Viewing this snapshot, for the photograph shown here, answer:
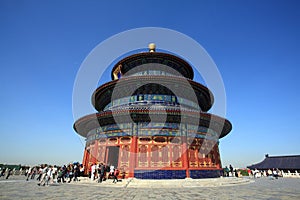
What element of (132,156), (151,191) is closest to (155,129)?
(132,156)

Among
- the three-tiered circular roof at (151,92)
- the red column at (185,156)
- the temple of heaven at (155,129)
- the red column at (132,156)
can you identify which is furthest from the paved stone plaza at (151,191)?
the three-tiered circular roof at (151,92)

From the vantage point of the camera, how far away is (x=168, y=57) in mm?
23859

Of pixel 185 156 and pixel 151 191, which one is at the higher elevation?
pixel 185 156

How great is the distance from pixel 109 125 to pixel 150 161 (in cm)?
564

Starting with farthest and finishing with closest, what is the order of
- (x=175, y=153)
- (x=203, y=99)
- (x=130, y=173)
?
(x=203, y=99) < (x=175, y=153) < (x=130, y=173)

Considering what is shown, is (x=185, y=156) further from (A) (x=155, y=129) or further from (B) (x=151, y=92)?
(B) (x=151, y=92)

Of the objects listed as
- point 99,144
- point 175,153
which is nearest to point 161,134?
point 175,153

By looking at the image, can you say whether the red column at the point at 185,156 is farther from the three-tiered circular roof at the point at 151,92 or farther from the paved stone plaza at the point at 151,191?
the paved stone plaza at the point at 151,191

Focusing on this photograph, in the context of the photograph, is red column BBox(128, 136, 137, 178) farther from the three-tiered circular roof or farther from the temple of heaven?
the three-tiered circular roof

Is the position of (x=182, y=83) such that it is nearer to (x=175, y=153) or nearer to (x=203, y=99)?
(x=203, y=99)

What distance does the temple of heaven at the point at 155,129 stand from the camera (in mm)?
15750

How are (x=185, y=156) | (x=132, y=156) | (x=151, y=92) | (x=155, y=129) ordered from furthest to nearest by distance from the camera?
(x=151, y=92)
(x=155, y=129)
(x=185, y=156)
(x=132, y=156)

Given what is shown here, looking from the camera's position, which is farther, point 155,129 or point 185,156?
point 155,129

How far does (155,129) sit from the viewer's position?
653 inches
